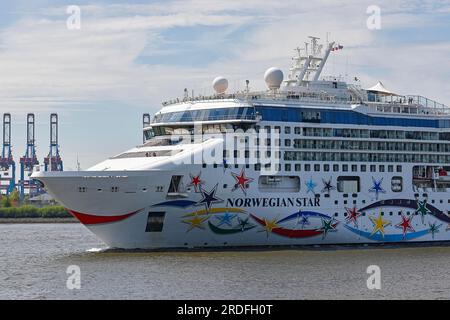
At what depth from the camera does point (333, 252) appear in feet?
157

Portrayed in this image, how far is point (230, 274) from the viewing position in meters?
38.2

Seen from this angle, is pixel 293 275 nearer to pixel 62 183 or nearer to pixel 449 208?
pixel 62 183

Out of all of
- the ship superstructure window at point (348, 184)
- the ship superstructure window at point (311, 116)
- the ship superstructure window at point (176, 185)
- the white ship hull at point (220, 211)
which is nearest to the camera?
the white ship hull at point (220, 211)

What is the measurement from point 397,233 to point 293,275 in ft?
52.2

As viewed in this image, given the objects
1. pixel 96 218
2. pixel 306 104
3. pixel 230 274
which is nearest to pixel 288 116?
pixel 306 104

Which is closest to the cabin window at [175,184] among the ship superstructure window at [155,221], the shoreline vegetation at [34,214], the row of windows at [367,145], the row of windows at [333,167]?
the ship superstructure window at [155,221]

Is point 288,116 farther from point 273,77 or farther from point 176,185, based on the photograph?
point 176,185

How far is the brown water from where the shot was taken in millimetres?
33750

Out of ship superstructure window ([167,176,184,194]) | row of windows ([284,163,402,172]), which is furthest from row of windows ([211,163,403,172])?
ship superstructure window ([167,176,184,194])

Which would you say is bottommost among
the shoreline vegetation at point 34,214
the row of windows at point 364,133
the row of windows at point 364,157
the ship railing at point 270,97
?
the shoreline vegetation at point 34,214

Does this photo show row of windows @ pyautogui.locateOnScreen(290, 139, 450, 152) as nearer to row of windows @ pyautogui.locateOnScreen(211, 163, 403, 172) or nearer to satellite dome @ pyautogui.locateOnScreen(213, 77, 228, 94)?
row of windows @ pyautogui.locateOnScreen(211, 163, 403, 172)

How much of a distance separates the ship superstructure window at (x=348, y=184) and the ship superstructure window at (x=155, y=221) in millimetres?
11327

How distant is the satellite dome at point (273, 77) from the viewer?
52.7 metres

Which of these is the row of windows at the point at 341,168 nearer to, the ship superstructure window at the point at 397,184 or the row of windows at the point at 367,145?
the ship superstructure window at the point at 397,184
